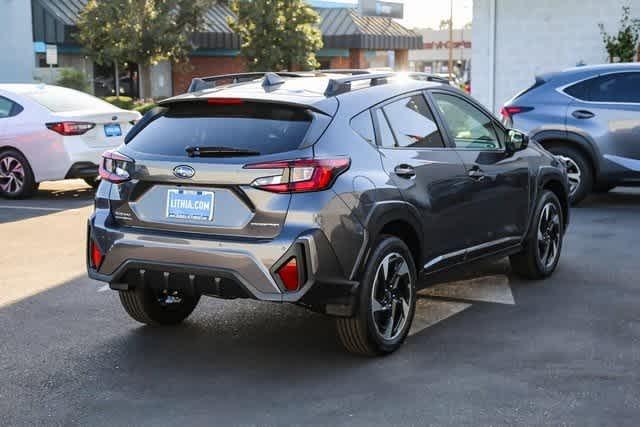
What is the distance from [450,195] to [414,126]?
1.67 ft

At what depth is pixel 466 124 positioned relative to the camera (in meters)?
6.79

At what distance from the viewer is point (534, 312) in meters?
6.80

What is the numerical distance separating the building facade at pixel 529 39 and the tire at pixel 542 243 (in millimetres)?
14438

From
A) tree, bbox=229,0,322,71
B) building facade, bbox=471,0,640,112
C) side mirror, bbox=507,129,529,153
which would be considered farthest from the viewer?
tree, bbox=229,0,322,71

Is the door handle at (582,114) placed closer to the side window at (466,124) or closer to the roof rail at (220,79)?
the side window at (466,124)

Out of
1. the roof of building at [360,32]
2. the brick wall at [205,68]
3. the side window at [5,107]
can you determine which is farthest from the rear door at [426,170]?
the roof of building at [360,32]

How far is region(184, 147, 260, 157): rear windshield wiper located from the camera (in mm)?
5273

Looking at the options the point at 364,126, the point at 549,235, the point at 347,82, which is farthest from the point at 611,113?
the point at 364,126

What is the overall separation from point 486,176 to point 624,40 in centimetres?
1542

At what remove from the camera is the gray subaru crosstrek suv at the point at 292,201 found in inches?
203

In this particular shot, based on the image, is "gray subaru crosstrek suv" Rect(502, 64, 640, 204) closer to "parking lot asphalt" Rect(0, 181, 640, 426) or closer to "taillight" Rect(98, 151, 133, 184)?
"parking lot asphalt" Rect(0, 181, 640, 426)

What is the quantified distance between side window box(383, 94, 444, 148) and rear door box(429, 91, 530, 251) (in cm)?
16

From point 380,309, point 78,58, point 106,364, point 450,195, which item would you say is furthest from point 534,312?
point 78,58

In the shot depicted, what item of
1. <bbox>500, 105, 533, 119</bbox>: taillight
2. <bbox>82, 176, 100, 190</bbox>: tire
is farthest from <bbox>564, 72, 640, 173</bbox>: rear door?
<bbox>82, 176, 100, 190</bbox>: tire
